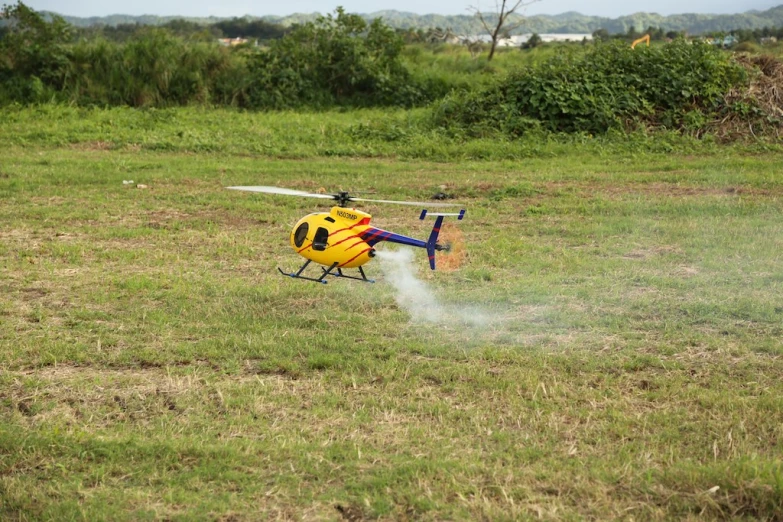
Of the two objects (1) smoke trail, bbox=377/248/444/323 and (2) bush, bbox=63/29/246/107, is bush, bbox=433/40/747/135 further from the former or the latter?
(1) smoke trail, bbox=377/248/444/323

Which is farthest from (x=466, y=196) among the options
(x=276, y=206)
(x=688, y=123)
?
(x=688, y=123)

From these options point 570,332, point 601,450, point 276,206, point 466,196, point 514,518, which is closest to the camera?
point 514,518

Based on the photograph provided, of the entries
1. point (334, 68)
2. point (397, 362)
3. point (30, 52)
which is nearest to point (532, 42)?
point (334, 68)

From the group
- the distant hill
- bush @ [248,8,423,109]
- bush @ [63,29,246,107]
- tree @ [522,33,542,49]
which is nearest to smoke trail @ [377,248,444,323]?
bush @ [248,8,423,109]

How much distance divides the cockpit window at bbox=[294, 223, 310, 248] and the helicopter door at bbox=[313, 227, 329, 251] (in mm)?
84

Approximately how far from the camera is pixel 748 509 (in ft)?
12.1

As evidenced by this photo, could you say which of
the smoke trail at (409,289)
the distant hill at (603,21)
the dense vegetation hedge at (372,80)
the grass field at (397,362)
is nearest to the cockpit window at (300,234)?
the grass field at (397,362)

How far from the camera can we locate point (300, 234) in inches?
224

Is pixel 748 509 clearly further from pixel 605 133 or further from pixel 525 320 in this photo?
pixel 605 133

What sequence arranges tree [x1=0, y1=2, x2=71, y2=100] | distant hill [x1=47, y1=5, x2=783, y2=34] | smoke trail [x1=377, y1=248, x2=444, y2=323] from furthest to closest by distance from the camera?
distant hill [x1=47, y1=5, x2=783, y2=34]
tree [x1=0, y1=2, x2=71, y2=100]
smoke trail [x1=377, y1=248, x2=444, y2=323]

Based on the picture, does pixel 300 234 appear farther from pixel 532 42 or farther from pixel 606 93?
pixel 532 42

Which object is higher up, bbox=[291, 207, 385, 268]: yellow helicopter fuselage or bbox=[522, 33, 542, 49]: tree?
bbox=[522, 33, 542, 49]: tree

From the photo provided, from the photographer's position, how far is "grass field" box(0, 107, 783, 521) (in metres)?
3.86

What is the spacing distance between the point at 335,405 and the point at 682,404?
1.90 meters
